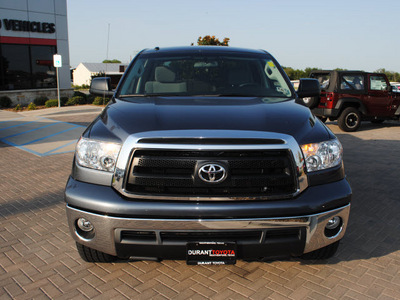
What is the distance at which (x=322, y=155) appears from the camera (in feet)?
9.02

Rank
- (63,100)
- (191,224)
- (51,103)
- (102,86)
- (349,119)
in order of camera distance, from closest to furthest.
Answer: (191,224) → (102,86) → (349,119) → (51,103) → (63,100)

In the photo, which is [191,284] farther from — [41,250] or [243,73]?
[243,73]

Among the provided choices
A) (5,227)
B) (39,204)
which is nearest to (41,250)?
(5,227)

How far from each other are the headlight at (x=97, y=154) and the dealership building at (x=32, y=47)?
20.2m

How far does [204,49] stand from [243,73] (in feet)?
2.22

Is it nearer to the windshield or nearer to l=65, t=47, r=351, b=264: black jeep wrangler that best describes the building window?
the windshield

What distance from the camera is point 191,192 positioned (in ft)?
8.34

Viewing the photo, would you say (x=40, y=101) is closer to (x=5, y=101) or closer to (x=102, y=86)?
(x=5, y=101)

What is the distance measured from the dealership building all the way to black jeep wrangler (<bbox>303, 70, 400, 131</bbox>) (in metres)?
16.1

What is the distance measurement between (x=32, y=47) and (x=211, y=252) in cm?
2201

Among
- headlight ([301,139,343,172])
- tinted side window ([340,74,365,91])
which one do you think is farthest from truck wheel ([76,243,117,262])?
tinted side window ([340,74,365,91])

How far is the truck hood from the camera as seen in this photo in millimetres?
2653

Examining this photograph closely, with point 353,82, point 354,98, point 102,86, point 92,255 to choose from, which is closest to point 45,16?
point 353,82

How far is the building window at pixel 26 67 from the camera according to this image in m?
20.3
